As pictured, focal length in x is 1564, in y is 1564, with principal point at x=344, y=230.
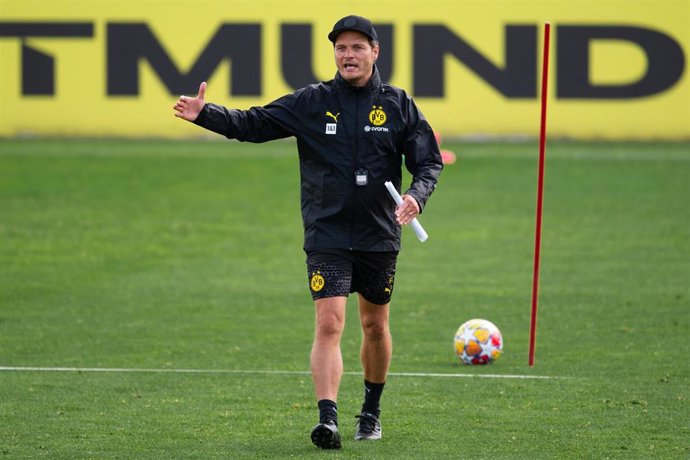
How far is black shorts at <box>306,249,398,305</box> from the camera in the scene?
8156 mm

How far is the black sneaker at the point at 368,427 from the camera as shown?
8.41 metres

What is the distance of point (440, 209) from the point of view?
910 inches

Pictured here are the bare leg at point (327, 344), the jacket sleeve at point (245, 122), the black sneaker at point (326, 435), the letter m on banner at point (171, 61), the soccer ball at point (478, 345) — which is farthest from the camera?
the letter m on banner at point (171, 61)

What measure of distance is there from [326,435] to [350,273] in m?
0.89

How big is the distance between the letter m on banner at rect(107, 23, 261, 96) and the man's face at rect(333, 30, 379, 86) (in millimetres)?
21846

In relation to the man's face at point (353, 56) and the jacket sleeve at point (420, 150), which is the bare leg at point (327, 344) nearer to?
the jacket sleeve at point (420, 150)

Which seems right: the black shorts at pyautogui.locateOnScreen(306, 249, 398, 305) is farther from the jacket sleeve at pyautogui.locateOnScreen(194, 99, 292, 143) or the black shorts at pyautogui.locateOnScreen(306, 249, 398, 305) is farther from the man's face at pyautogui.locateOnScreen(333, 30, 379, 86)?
the man's face at pyautogui.locateOnScreen(333, 30, 379, 86)

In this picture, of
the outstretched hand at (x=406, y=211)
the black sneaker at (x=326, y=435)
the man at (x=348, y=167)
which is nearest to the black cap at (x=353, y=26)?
the man at (x=348, y=167)

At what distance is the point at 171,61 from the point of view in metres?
30.2

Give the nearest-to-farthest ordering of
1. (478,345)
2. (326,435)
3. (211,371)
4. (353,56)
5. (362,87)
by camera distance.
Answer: (326,435), (353,56), (362,87), (211,371), (478,345)

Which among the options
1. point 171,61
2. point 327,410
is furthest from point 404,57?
point 327,410

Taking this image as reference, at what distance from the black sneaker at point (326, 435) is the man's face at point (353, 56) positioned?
5.94ft

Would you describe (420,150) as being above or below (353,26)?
below

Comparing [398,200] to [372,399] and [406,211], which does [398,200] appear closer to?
[406,211]
